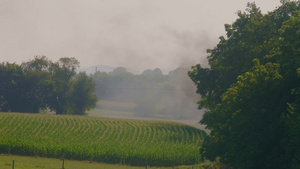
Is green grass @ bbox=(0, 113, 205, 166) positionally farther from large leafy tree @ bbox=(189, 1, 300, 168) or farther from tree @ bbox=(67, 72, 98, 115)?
tree @ bbox=(67, 72, 98, 115)

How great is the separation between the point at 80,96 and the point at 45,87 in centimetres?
1015

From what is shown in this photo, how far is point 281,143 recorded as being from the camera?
1164 inches

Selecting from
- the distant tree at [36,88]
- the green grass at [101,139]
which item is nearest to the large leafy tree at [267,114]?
the green grass at [101,139]

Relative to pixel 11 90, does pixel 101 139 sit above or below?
below

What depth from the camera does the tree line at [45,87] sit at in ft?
415

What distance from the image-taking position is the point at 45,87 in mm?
130875

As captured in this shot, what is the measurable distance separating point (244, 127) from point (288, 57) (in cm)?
562

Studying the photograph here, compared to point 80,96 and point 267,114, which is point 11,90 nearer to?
point 80,96

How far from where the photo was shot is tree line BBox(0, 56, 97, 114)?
415 ft

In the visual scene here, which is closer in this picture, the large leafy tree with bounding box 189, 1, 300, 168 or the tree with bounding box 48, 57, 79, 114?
the large leafy tree with bounding box 189, 1, 300, 168

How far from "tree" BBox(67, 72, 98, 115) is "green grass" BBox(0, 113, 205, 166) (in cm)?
3535

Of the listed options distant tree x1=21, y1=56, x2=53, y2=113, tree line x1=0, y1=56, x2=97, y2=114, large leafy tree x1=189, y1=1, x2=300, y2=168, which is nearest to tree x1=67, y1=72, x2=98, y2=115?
tree line x1=0, y1=56, x2=97, y2=114

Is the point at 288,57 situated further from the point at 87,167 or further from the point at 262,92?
the point at 87,167

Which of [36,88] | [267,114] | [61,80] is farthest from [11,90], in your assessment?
[267,114]
